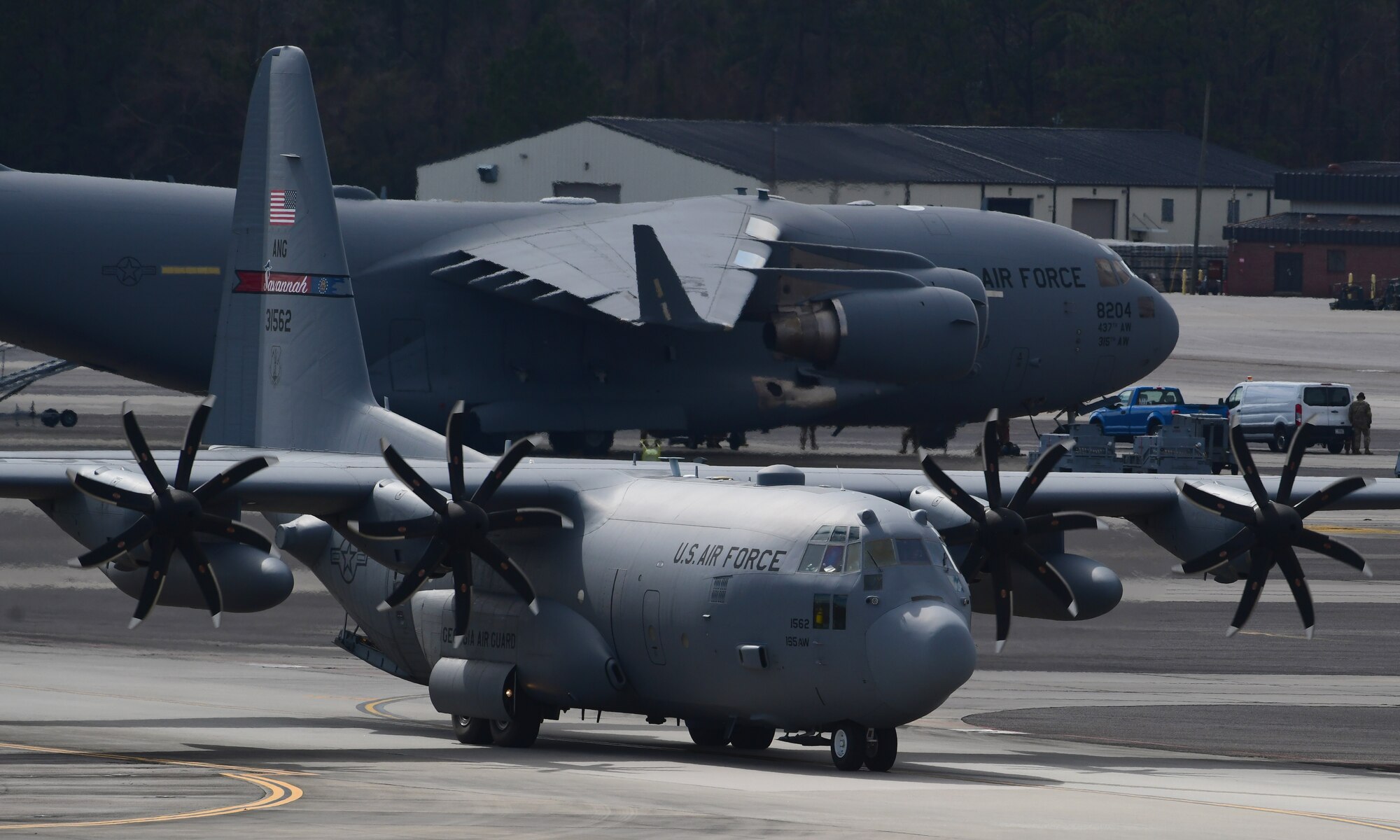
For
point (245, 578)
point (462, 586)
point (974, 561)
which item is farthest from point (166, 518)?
point (974, 561)

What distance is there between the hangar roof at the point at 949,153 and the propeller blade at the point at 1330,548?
66.0 meters

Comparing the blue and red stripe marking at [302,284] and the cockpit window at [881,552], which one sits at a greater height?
the blue and red stripe marking at [302,284]

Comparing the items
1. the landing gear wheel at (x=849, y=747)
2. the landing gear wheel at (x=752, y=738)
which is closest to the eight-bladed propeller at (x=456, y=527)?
the landing gear wheel at (x=752, y=738)

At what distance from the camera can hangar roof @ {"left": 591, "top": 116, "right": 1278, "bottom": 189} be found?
10262 centimetres

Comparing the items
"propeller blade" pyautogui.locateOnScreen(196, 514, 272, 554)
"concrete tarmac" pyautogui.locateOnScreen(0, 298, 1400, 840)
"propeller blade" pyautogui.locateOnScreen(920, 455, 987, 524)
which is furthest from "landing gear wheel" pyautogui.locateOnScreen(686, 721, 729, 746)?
"propeller blade" pyautogui.locateOnScreen(196, 514, 272, 554)

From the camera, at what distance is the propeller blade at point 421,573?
73.2 feet

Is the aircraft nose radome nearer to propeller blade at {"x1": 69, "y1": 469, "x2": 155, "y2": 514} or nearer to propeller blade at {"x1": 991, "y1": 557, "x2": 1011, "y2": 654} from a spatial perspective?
propeller blade at {"x1": 991, "y1": 557, "x2": 1011, "y2": 654}

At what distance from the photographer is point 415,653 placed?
2592 centimetres

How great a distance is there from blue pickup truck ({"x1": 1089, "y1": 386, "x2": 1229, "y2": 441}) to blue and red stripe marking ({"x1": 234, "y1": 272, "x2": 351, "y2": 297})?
35756 millimetres

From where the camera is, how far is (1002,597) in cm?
2375

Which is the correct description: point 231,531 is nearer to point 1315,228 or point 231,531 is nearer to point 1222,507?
point 1222,507

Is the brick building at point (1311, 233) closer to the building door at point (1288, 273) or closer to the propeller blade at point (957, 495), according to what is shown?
the building door at point (1288, 273)

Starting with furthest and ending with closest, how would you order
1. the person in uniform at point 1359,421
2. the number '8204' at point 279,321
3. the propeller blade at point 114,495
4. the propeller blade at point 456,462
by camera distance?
the person in uniform at point 1359,421 < the number '8204' at point 279,321 < the propeller blade at point 456,462 < the propeller blade at point 114,495

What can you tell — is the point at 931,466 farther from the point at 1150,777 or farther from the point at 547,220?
the point at 547,220
